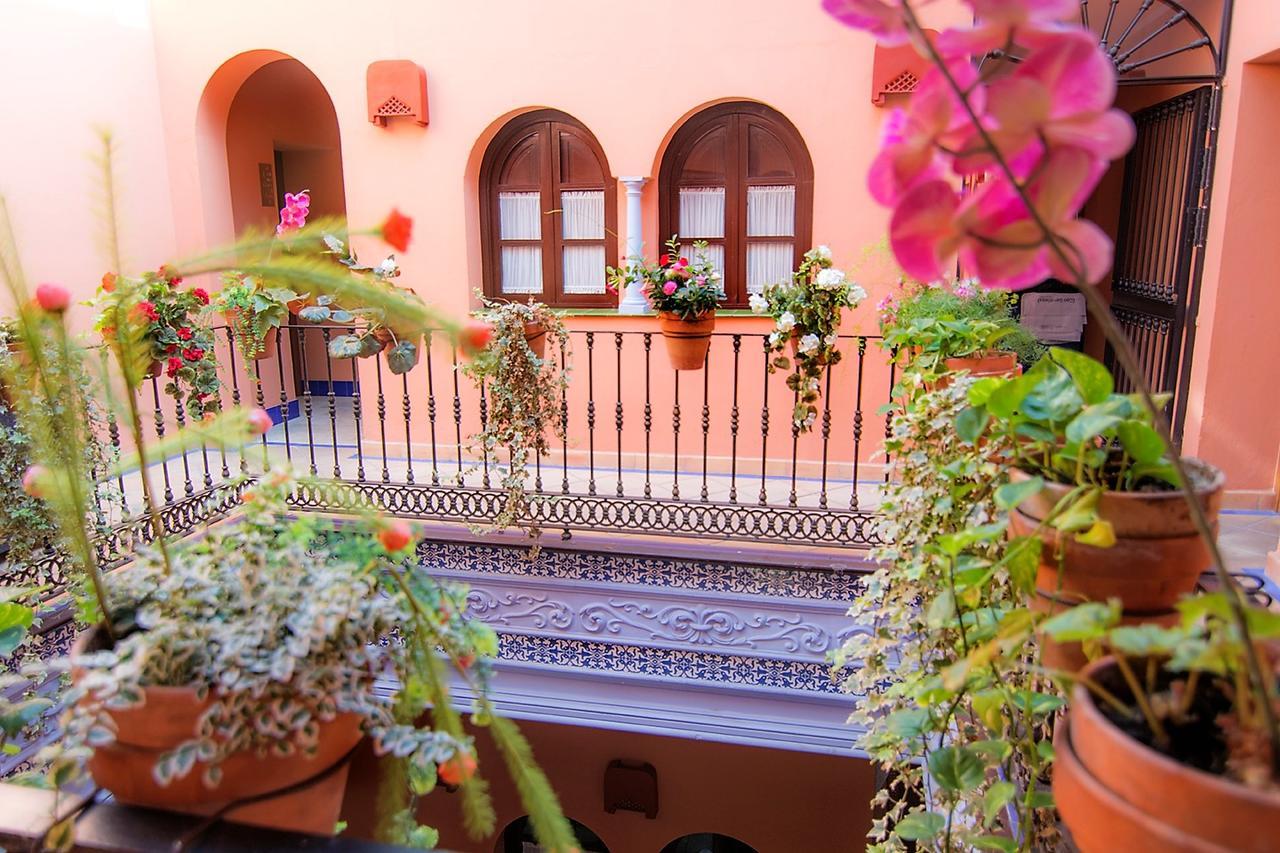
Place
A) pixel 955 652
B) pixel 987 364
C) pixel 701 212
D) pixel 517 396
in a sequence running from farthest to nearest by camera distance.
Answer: pixel 701 212, pixel 517 396, pixel 987 364, pixel 955 652

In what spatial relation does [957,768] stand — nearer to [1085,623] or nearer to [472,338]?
[1085,623]

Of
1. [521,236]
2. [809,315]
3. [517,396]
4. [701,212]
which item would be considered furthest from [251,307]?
[701,212]

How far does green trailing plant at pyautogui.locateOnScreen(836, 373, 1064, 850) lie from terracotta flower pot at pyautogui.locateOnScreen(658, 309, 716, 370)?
6.15ft

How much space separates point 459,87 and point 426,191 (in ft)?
2.18

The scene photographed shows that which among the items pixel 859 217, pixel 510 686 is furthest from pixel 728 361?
pixel 510 686

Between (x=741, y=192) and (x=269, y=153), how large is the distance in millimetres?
4225

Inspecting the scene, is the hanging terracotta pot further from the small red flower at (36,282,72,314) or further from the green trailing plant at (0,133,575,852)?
the small red flower at (36,282,72,314)

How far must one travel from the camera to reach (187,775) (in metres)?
0.87

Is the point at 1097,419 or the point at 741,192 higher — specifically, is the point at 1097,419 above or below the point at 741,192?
below

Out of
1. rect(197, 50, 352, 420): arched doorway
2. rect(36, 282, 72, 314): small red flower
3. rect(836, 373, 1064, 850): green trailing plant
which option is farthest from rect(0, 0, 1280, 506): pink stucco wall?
rect(36, 282, 72, 314): small red flower

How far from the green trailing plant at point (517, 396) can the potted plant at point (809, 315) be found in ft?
3.14

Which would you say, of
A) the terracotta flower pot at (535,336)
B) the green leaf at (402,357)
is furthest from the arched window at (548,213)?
the green leaf at (402,357)

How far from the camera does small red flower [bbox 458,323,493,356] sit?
2.98 ft

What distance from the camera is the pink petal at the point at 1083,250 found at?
0.69 m
